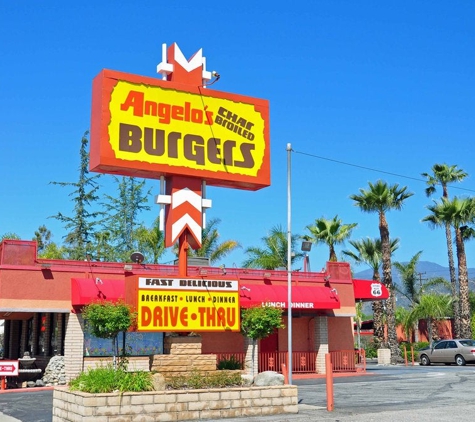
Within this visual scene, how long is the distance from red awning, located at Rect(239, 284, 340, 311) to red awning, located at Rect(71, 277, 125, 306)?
5.52 metres

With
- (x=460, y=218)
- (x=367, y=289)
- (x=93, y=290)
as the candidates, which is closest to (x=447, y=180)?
(x=460, y=218)

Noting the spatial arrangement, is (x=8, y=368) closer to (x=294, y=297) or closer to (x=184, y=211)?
(x=184, y=211)

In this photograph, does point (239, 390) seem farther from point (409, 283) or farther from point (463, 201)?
point (409, 283)

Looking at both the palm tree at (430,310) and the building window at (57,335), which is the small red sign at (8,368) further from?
the palm tree at (430,310)

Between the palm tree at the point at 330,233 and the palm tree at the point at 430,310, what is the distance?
13.3 meters

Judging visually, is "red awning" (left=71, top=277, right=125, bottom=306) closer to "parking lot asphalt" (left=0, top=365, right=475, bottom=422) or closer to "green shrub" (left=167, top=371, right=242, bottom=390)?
"parking lot asphalt" (left=0, top=365, right=475, bottom=422)

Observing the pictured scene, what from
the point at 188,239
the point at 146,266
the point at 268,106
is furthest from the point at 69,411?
the point at 146,266

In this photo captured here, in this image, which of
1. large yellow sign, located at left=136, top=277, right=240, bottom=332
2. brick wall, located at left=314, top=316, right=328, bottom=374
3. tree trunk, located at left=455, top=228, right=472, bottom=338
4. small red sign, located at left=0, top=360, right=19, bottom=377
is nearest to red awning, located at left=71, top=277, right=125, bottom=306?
small red sign, located at left=0, top=360, right=19, bottom=377

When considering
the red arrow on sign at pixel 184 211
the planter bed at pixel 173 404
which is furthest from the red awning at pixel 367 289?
the planter bed at pixel 173 404

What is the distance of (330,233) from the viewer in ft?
155

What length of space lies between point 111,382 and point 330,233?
34431mm

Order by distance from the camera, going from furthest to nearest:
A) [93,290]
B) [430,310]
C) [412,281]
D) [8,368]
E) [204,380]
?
[412,281], [430,310], [93,290], [8,368], [204,380]

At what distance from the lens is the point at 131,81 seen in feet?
60.2

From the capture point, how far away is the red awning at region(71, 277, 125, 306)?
82.7 feet
